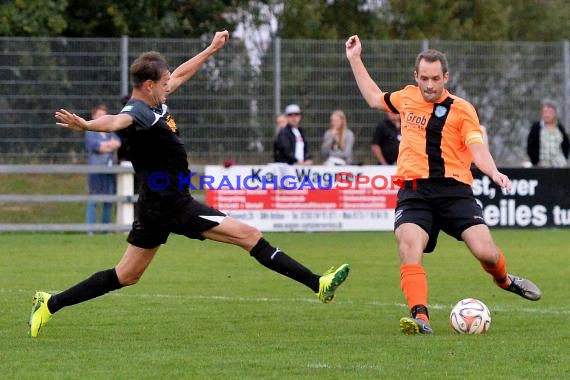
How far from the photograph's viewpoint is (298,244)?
17.4 metres

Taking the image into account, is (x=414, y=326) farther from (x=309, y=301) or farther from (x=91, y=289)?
(x=309, y=301)

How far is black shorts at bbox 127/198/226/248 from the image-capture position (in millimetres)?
8602

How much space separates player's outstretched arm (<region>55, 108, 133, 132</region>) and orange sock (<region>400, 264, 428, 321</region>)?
6.99 feet

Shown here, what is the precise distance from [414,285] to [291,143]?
10842mm

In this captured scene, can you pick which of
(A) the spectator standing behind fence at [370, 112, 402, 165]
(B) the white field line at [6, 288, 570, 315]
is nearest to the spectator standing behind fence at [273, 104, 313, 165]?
(A) the spectator standing behind fence at [370, 112, 402, 165]

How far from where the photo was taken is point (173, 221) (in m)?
8.60

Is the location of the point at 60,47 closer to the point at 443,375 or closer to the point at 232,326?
the point at 232,326

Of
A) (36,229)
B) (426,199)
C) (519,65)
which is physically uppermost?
(519,65)

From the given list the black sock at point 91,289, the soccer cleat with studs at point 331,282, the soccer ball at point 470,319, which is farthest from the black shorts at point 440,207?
the black sock at point 91,289

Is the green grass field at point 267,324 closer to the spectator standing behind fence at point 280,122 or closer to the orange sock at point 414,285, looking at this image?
the orange sock at point 414,285

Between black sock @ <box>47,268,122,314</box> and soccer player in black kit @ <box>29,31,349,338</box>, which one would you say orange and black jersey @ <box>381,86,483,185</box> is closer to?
soccer player in black kit @ <box>29,31,349,338</box>

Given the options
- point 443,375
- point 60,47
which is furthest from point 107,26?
point 443,375

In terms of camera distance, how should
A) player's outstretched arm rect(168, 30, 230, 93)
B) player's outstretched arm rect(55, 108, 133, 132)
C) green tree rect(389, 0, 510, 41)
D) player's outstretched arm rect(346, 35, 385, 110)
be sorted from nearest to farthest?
player's outstretched arm rect(55, 108, 133, 132) < player's outstretched arm rect(346, 35, 385, 110) < player's outstretched arm rect(168, 30, 230, 93) < green tree rect(389, 0, 510, 41)

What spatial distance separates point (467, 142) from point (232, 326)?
2.10 meters
